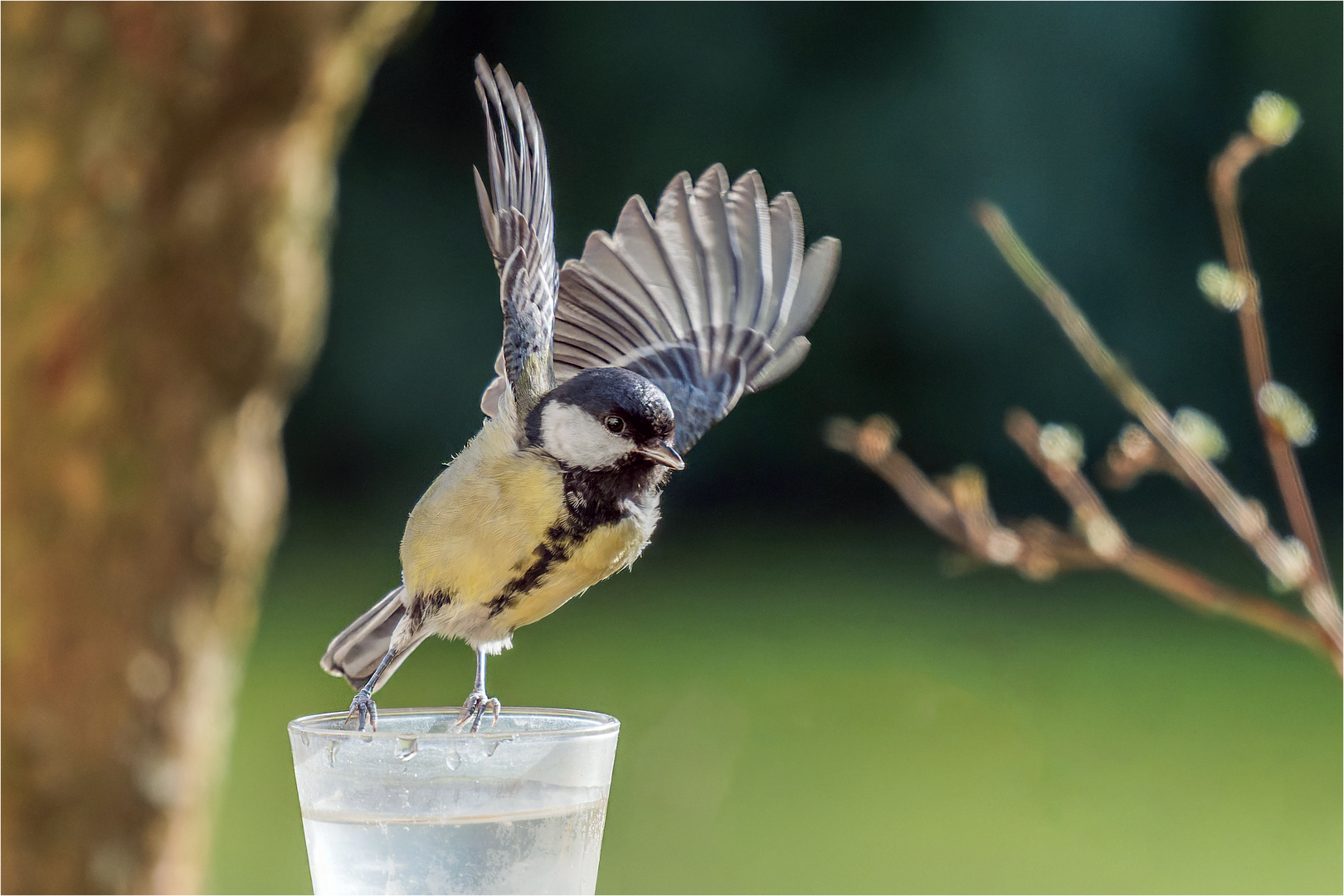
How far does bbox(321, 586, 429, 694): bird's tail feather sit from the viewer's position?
730 mm

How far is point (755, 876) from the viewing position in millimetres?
2264

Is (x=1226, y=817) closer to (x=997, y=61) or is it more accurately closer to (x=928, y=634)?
(x=928, y=634)

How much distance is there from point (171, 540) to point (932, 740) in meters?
1.63

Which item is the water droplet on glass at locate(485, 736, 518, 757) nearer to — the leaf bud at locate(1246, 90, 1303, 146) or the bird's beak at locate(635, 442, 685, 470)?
the bird's beak at locate(635, 442, 685, 470)

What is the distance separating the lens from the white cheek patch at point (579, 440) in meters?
0.67

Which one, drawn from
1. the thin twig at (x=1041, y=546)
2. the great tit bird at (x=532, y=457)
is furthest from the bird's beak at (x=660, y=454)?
the thin twig at (x=1041, y=546)

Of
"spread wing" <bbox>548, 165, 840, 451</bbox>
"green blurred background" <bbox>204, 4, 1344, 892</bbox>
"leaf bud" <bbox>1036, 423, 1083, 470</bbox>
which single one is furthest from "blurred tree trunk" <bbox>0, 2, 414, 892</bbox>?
"leaf bud" <bbox>1036, 423, 1083, 470</bbox>

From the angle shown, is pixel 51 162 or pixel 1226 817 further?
pixel 1226 817

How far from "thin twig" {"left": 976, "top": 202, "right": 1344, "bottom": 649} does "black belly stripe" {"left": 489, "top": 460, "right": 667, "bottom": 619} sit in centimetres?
22

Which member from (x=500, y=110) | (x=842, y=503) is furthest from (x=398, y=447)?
(x=500, y=110)

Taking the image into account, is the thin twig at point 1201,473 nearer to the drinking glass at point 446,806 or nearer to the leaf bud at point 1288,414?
the leaf bud at point 1288,414

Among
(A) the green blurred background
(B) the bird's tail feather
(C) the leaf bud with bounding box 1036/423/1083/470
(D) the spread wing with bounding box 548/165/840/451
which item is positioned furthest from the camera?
(A) the green blurred background

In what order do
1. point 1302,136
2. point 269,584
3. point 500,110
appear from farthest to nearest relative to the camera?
point 269,584
point 1302,136
point 500,110

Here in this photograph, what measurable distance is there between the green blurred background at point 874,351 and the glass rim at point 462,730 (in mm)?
2011
